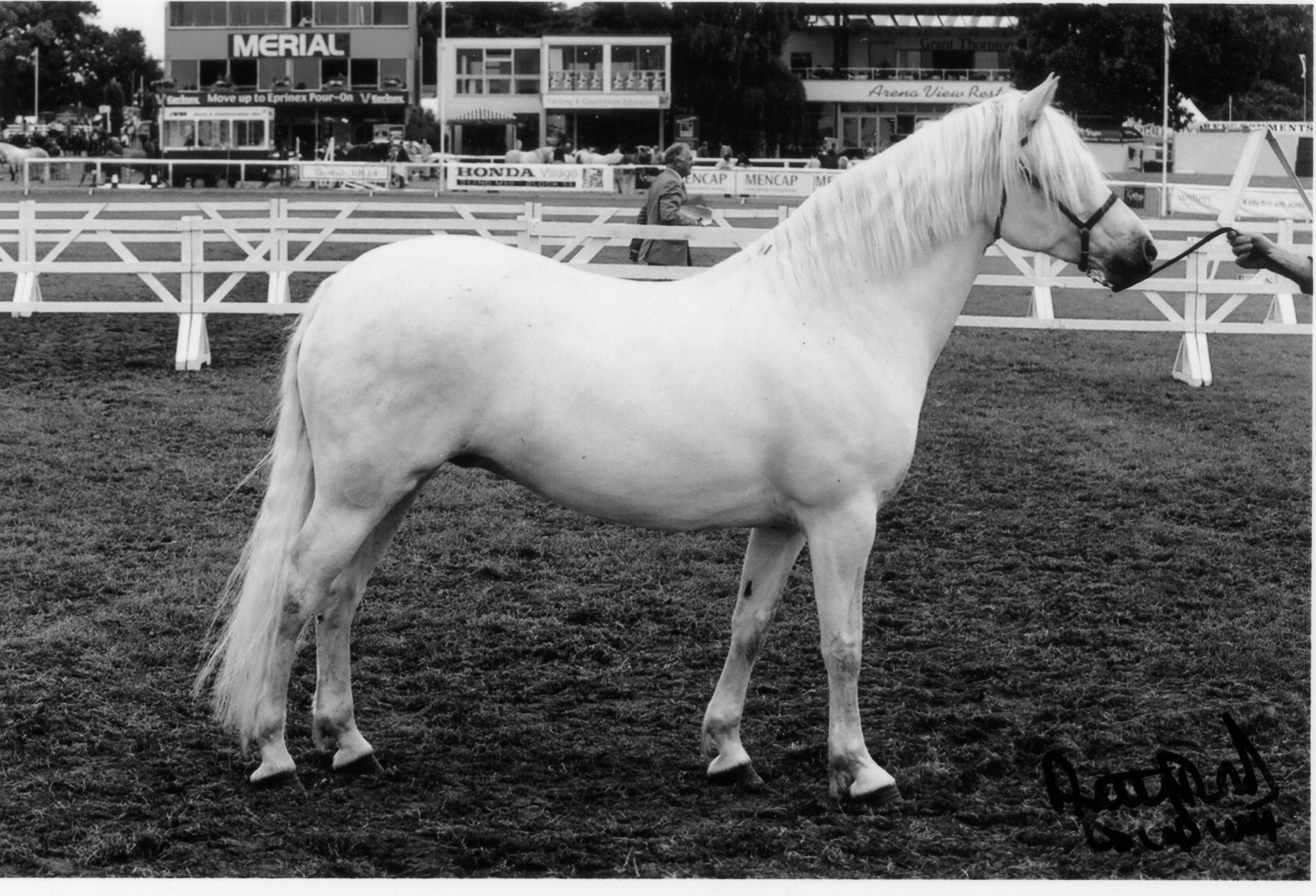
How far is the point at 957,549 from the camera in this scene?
6.83m

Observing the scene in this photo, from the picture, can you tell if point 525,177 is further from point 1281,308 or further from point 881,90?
point 1281,308

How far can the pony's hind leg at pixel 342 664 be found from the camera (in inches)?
163

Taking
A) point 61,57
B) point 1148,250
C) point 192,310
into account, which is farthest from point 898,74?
point 1148,250

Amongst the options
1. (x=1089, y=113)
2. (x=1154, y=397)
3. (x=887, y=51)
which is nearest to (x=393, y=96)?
(x=887, y=51)

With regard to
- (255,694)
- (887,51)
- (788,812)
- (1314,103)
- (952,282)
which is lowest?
(788,812)

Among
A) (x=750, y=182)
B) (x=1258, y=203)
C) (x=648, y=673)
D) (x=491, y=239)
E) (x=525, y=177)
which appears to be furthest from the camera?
(x=525, y=177)

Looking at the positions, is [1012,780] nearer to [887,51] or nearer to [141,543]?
[141,543]

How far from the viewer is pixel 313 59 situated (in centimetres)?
5116

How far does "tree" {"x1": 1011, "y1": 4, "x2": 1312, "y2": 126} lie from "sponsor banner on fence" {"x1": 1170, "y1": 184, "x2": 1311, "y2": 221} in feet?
7.31

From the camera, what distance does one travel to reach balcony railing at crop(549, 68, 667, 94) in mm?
48562

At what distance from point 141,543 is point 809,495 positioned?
13.2 ft

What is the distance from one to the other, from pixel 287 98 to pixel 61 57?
9277mm

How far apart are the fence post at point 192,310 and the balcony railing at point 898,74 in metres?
38.9

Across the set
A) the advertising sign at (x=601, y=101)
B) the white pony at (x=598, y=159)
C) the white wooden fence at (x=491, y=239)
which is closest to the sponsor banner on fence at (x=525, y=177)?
the white pony at (x=598, y=159)
